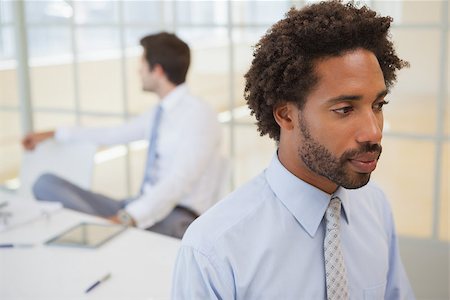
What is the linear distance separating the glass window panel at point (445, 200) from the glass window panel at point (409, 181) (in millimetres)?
50

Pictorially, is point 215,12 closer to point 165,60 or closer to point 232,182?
point 165,60

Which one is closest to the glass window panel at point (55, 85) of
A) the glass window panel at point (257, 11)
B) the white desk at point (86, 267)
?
the glass window panel at point (257, 11)

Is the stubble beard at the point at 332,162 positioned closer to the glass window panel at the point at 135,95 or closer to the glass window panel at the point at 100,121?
the glass window panel at the point at 135,95

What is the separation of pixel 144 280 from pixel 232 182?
67.5 inches

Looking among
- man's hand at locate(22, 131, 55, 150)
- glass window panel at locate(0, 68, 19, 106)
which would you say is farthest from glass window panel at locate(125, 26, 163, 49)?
glass window panel at locate(0, 68, 19, 106)

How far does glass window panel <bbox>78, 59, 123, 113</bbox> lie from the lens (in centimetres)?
352

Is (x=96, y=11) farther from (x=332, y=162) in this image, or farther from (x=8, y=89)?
(x=332, y=162)

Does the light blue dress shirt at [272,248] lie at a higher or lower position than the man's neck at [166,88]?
lower

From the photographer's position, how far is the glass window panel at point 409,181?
271 centimetres

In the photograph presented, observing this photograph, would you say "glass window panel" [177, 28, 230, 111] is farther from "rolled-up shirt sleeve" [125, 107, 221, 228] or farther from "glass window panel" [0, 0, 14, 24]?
"glass window panel" [0, 0, 14, 24]

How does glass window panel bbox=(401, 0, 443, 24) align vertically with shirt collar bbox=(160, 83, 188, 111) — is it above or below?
above

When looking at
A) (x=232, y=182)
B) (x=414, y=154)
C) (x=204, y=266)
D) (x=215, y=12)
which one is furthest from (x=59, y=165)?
(x=204, y=266)

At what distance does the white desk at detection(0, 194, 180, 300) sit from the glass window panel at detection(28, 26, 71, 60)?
2039mm

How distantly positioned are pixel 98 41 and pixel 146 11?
406 millimetres
